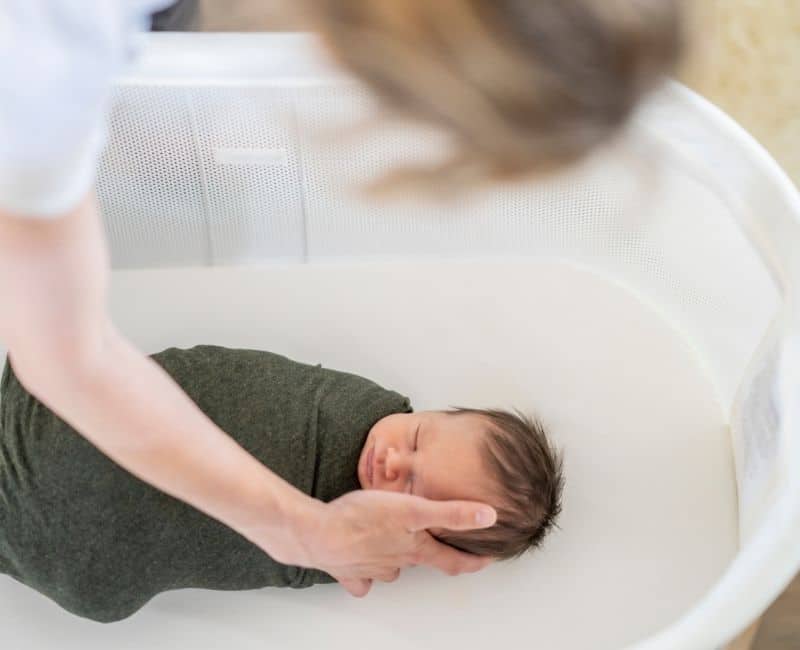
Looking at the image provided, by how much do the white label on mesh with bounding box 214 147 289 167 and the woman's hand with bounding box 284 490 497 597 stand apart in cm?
44

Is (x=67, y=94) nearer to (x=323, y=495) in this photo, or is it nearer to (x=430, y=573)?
(x=323, y=495)

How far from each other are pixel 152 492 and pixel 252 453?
0.11 m

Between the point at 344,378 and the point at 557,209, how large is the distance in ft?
1.20

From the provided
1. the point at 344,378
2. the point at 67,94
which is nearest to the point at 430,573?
the point at 344,378

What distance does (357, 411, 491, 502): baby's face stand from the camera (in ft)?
3.12

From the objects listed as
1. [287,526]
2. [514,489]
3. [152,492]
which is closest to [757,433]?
[514,489]

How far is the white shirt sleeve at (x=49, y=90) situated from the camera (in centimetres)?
44

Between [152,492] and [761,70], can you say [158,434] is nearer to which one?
[152,492]

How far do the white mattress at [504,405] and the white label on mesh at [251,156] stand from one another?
0.56 ft

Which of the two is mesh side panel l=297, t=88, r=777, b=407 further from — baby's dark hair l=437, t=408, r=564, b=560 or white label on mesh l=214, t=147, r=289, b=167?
baby's dark hair l=437, t=408, r=564, b=560

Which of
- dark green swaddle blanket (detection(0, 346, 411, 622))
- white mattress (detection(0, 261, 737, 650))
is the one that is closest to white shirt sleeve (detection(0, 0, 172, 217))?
dark green swaddle blanket (detection(0, 346, 411, 622))

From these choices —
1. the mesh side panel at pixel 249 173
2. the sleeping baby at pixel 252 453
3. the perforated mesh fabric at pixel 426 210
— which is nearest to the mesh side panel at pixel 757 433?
the perforated mesh fabric at pixel 426 210

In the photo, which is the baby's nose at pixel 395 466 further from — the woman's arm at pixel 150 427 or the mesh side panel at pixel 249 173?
the mesh side panel at pixel 249 173

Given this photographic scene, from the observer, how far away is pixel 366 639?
1028 millimetres
